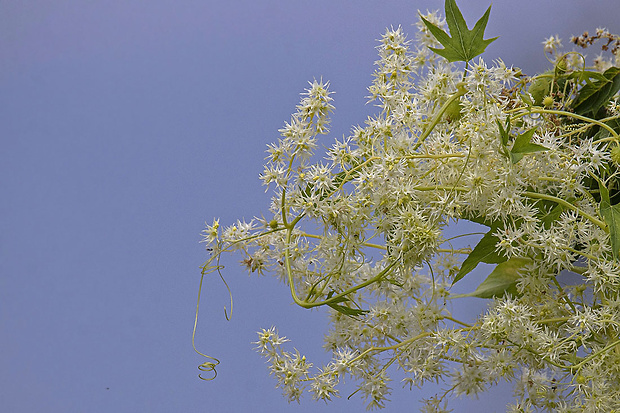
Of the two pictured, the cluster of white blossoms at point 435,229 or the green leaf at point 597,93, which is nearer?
the cluster of white blossoms at point 435,229

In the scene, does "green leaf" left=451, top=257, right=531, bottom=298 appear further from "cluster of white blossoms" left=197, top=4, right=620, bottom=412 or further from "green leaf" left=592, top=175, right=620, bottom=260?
"green leaf" left=592, top=175, right=620, bottom=260

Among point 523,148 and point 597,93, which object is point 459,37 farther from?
point 597,93

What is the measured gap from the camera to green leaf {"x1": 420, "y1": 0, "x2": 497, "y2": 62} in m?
0.39

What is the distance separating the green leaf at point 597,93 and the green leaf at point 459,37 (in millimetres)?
240

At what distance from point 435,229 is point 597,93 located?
332 millimetres

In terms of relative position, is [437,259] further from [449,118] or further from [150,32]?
[150,32]

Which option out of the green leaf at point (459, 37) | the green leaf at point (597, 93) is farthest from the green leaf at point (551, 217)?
the green leaf at point (597, 93)

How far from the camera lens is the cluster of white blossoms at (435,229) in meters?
0.38

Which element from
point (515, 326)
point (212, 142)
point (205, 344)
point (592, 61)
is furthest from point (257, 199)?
point (515, 326)

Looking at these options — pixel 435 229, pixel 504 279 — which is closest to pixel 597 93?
pixel 504 279

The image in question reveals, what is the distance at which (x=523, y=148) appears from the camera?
1.16 feet

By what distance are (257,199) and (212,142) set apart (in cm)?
12

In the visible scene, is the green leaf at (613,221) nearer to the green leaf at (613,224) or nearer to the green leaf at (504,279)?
the green leaf at (613,224)

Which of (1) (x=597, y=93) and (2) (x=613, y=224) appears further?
(1) (x=597, y=93)
